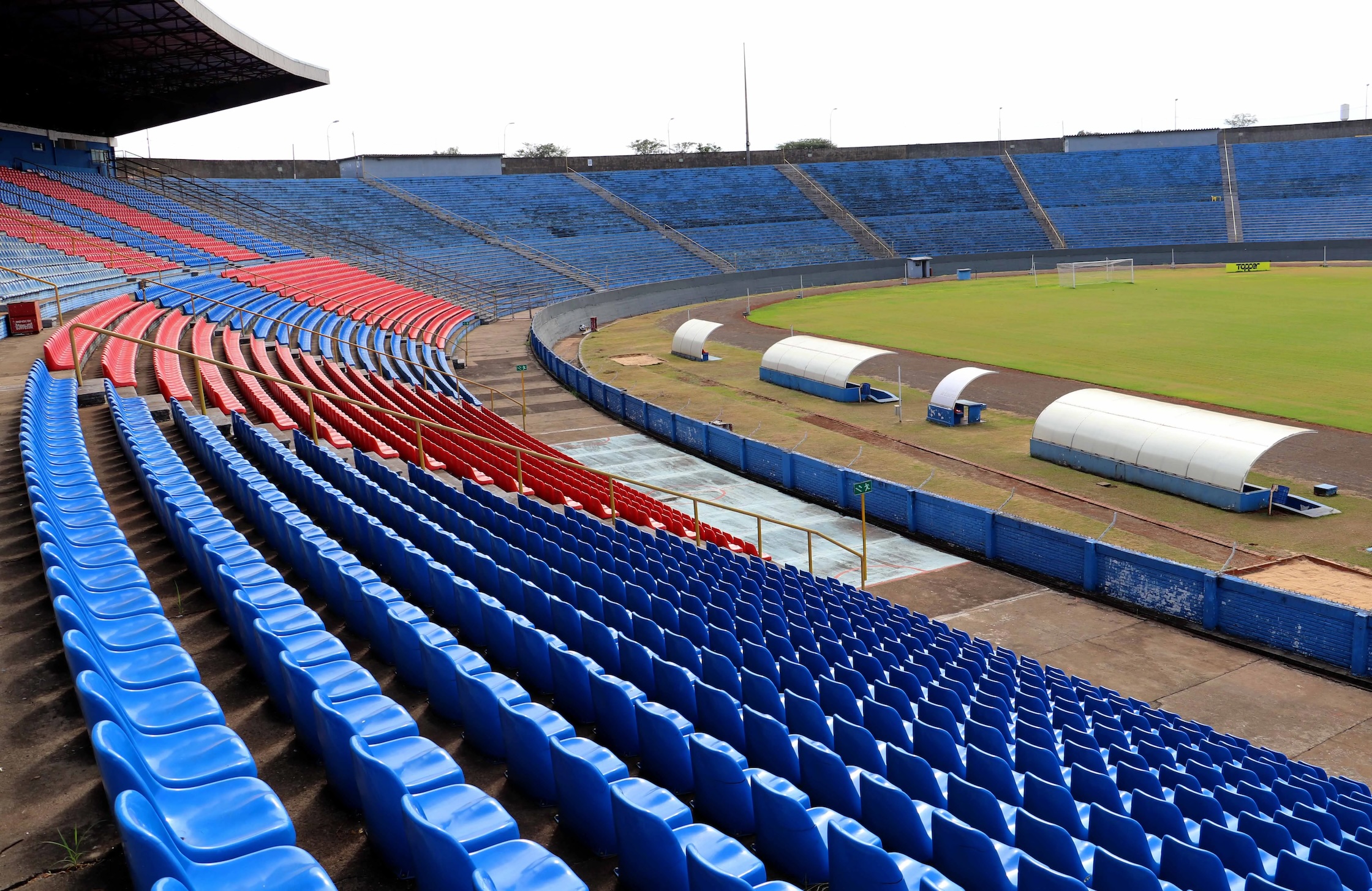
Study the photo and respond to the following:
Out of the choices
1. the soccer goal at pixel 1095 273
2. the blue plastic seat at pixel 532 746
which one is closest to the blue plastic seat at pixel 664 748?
the blue plastic seat at pixel 532 746

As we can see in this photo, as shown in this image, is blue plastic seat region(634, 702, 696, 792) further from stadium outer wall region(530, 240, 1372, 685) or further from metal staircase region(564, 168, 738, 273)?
metal staircase region(564, 168, 738, 273)

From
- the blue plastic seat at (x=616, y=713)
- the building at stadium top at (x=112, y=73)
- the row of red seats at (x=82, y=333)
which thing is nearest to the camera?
the blue plastic seat at (x=616, y=713)

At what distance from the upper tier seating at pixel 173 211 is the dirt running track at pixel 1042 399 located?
67.7 feet

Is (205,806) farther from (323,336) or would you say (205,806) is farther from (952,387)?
(323,336)

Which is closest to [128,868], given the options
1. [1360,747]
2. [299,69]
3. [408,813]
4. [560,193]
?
[408,813]

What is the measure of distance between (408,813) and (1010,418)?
93.5 ft

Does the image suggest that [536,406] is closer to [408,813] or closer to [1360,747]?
[1360,747]

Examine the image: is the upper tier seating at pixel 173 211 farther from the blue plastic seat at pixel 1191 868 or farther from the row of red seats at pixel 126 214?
the blue plastic seat at pixel 1191 868

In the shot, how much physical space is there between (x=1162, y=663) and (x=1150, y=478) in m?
9.97

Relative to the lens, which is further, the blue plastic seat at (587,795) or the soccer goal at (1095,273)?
the soccer goal at (1095,273)

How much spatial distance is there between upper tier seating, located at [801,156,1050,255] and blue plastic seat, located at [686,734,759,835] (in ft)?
260

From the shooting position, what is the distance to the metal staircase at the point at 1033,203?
83.2m

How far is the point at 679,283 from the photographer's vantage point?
224 ft

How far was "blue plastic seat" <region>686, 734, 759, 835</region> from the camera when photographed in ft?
21.2
